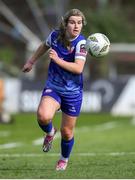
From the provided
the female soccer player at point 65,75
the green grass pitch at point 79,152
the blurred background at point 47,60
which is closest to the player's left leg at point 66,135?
the female soccer player at point 65,75

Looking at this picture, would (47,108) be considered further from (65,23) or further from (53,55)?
(65,23)

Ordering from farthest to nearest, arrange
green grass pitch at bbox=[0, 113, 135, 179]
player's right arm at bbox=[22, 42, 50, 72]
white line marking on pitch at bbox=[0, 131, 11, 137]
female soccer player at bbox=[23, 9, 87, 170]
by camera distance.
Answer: white line marking on pitch at bbox=[0, 131, 11, 137], player's right arm at bbox=[22, 42, 50, 72], female soccer player at bbox=[23, 9, 87, 170], green grass pitch at bbox=[0, 113, 135, 179]

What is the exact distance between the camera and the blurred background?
110 ft

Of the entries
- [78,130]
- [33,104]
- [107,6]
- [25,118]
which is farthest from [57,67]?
[107,6]

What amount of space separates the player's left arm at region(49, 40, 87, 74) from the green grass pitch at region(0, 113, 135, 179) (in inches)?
53.3

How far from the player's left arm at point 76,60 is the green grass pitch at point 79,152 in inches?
53.3

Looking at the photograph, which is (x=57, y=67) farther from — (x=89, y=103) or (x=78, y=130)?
(x=89, y=103)

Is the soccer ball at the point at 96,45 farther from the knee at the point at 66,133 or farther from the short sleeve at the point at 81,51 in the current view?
the knee at the point at 66,133

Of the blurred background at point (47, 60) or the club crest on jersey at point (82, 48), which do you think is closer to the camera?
the club crest on jersey at point (82, 48)

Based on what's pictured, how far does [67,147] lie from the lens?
12.0 meters

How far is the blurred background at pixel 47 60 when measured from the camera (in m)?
33.4

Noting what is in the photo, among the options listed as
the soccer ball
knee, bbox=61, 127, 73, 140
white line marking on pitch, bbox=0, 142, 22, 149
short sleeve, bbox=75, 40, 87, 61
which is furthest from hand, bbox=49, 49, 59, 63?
white line marking on pitch, bbox=0, 142, 22, 149

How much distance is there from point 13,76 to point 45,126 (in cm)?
2284

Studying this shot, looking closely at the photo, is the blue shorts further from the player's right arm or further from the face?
the face
